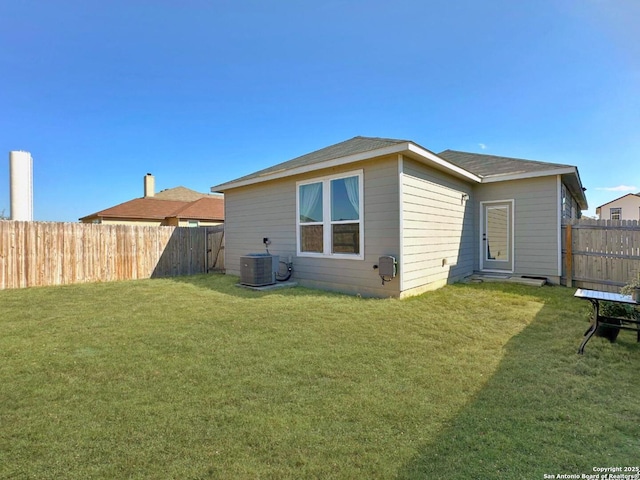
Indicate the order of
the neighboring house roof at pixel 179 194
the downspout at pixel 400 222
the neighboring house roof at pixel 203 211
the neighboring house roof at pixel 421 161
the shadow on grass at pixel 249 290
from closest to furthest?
1. the downspout at pixel 400 222
2. the neighboring house roof at pixel 421 161
3. the shadow on grass at pixel 249 290
4. the neighboring house roof at pixel 203 211
5. the neighboring house roof at pixel 179 194

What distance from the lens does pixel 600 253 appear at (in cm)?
720

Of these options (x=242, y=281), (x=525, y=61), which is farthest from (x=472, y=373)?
(x=525, y=61)

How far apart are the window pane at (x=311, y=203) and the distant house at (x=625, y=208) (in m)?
37.2

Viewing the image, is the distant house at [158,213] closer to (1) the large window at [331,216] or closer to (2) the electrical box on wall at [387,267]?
(1) the large window at [331,216]

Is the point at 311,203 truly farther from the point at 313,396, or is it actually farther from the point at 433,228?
the point at 313,396

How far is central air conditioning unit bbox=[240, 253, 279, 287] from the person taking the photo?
7.22m

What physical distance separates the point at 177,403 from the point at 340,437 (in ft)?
4.23

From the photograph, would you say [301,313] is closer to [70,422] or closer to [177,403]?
[177,403]

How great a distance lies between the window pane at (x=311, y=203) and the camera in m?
7.15

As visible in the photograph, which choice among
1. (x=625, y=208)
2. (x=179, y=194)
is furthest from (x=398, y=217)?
(x=625, y=208)

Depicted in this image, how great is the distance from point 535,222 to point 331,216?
5.51m

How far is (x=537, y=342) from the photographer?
3.79 metres

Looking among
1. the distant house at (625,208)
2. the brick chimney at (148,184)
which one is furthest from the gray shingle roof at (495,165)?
the distant house at (625,208)

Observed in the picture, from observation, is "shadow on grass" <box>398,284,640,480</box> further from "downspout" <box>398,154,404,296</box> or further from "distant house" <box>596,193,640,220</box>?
"distant house" <box>596,193,640,220</box>
